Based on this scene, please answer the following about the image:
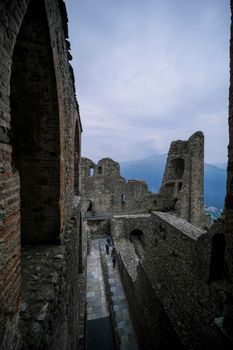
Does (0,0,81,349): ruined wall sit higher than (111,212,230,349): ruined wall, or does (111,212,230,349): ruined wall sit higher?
(0,0,81,349): ruined wall

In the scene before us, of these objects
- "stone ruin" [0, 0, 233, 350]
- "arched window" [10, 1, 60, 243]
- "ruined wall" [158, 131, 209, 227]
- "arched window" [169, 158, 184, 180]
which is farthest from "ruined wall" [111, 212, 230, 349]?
"arched window" [169, 158, 184, 180]

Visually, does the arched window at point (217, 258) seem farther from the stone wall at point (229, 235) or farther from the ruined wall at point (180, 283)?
the stone wall at point (229, 235)

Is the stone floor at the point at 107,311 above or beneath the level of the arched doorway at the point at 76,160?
beneath

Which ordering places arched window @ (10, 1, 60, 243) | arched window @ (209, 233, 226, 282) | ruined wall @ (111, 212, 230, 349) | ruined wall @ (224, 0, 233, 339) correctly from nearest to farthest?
arched window @ (10, 1, 60, 243)
ruined wall @ (224, 0, 233, 339)
arched window @ (209, 233, 226, 282)
ruined wall @ (111, 212, 230, 349)

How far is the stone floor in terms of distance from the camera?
7.56 metres

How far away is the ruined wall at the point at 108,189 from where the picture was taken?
22.1 metres

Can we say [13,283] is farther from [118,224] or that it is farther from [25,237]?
[118,224]

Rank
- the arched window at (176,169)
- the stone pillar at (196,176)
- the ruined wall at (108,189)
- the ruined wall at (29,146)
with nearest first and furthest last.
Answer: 1. the ruined wall at (29,146)
2. the stone pillar at (196,176)
3. the arched window at (176,169)
4. the ruined wall at (108,189)

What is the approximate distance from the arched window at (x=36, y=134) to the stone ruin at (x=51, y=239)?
0.05ft

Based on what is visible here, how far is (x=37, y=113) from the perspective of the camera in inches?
120

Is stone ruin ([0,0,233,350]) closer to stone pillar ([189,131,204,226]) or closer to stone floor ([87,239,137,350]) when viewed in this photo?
stone floor ([87,239,137,350])

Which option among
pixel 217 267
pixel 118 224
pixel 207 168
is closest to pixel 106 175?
pixel 118 224

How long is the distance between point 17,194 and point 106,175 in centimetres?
2075

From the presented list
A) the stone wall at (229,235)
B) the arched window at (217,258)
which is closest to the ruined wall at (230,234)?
the stone wall at (229,235)
